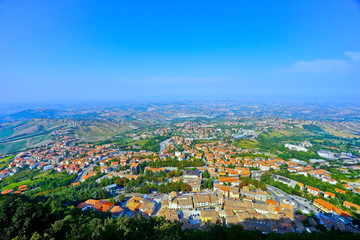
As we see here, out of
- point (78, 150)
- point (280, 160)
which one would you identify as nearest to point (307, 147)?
point (280, 160)

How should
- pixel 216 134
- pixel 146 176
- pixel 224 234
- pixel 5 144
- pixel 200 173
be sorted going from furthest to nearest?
pixel 216 134, pixel 5 144, pixel 200 173, pixel 146 176, pixel 224 234

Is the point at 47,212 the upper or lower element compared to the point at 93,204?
upper

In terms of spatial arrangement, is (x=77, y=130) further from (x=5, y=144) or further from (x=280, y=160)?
(x=280, y=160)

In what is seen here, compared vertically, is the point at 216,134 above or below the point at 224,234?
below

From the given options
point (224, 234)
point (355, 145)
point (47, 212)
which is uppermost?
point (47, 212)

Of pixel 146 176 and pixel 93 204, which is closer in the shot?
pixel 93 204

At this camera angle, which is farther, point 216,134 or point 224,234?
point 216,134

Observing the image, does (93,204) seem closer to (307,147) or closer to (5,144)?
(307,147)

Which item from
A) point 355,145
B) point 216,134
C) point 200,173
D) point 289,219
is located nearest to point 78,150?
point 200,173

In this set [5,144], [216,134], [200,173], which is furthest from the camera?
[216,134]
